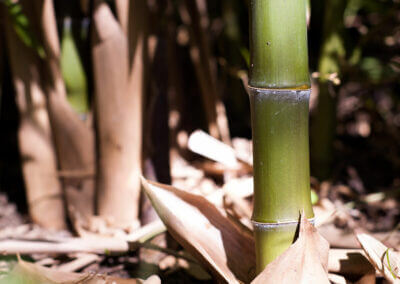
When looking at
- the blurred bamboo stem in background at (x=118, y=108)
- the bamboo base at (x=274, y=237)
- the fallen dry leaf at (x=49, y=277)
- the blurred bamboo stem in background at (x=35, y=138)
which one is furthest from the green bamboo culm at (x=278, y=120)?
the blurred bamboo stem in background at (x=35, y=138)

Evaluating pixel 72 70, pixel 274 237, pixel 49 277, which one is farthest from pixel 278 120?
pixel 72 70

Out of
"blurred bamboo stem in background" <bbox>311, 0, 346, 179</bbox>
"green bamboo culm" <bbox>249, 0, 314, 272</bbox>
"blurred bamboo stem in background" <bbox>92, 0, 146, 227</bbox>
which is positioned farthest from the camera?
"blurred bamboo stem in background" <bbox>311, 0, 346, 179</bbox>

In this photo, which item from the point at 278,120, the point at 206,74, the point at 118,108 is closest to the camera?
the point at 278,120

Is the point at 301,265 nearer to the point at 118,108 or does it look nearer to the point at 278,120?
the point at 278,120

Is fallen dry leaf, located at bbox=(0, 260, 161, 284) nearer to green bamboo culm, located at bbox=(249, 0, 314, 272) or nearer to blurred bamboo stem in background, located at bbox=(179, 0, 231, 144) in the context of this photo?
green bamboo culm, located at bbox=(249, 0, 314, 272)

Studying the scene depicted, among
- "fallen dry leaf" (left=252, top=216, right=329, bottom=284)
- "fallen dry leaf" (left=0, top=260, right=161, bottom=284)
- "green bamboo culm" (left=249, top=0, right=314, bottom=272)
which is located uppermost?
"green bamboo culm" (left=249, top=0, right=314, bottom=272)

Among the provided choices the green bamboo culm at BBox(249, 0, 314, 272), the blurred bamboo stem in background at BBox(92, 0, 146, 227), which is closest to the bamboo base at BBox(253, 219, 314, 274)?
the green bamboo culm at BBox(249, 0, 314, 272)
